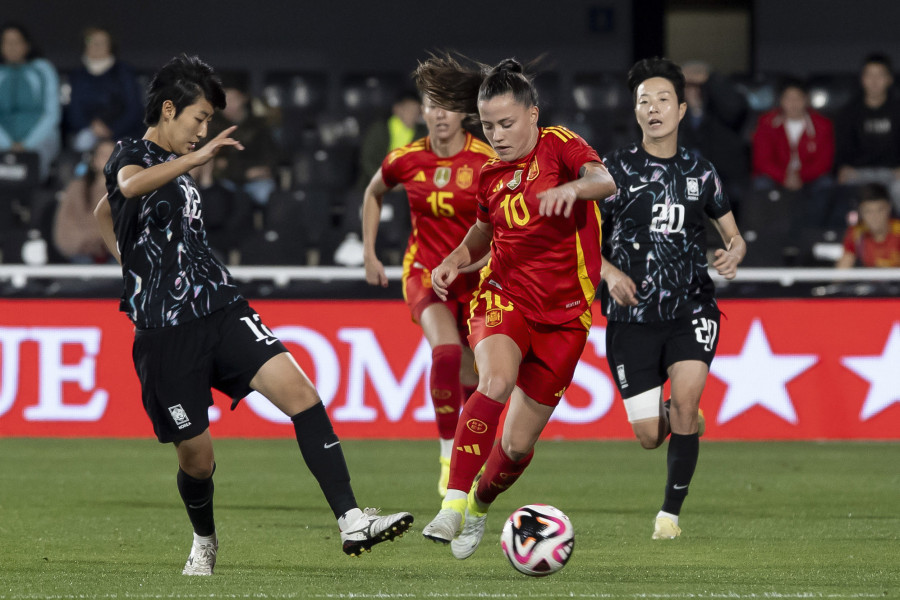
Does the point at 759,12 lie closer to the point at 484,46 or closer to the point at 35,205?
the point at 484,46

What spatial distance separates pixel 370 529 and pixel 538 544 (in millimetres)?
616

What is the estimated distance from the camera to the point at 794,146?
13.7 m

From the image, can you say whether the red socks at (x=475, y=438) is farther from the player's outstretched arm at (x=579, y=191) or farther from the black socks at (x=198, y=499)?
the black socks at (x=198, y=499)

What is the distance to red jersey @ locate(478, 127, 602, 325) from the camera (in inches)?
233

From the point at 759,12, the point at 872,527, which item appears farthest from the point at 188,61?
the point at 759,12

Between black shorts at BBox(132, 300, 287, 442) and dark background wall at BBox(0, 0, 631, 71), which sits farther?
dark background wall at BBox(0, 0, 631, 71)

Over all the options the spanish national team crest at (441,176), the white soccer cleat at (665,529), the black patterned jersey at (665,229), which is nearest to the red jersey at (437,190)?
the spanish national team crest at (441,176)

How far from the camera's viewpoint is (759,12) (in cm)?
1809

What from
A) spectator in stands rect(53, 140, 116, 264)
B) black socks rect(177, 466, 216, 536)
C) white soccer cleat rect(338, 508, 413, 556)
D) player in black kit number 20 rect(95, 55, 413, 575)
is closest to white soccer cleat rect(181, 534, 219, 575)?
black socks rect(177, 466, 216, 536)

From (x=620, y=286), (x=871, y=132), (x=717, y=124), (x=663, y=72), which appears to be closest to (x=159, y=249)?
(x=620, y=286)

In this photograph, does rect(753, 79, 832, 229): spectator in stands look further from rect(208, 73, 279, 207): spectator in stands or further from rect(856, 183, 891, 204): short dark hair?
rect(208, 73, 279, 207): spectator in stands

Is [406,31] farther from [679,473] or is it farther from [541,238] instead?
[541,238]

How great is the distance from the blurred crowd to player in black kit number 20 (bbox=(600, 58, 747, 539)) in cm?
534

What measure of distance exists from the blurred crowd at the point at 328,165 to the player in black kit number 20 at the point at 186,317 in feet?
22.2
